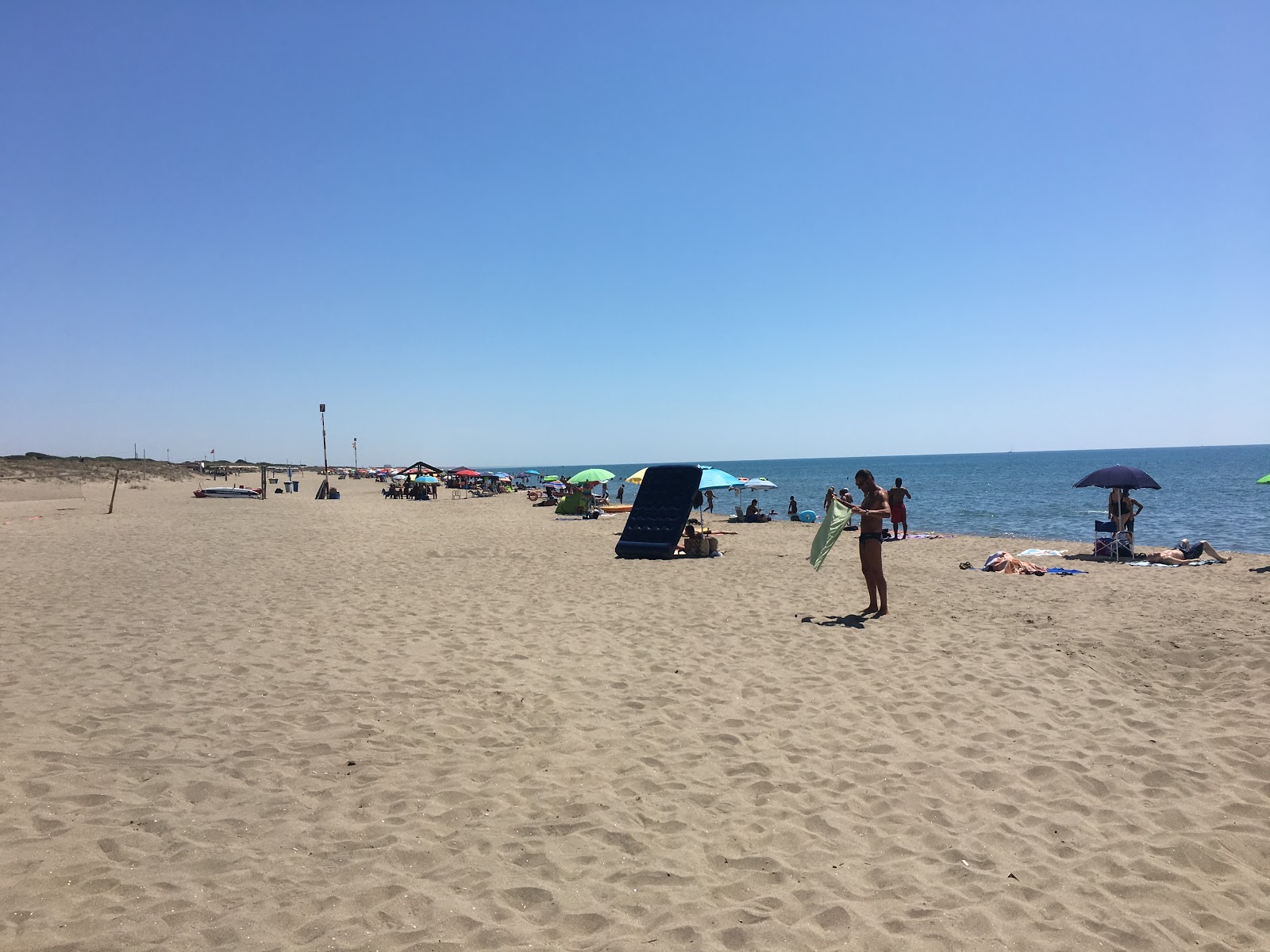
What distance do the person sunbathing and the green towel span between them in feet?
27.2

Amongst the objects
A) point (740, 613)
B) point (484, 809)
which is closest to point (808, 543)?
point (740, 613)

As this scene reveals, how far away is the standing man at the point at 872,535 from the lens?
825 centimetres

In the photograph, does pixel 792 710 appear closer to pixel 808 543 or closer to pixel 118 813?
pixel 118 813

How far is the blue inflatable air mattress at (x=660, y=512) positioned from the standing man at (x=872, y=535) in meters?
5.82

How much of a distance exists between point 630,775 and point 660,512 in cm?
1051

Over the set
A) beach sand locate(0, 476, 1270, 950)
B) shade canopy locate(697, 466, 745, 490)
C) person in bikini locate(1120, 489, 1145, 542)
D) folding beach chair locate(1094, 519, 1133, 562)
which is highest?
shade canopy locate(697, 466, 745, 490)

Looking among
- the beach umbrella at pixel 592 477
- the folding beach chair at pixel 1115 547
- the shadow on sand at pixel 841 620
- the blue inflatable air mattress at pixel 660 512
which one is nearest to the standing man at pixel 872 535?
the shadow on sand at pixel 841 620

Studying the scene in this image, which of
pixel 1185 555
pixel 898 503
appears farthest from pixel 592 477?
pixel 1185 555

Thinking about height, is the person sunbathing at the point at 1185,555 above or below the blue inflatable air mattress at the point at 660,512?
below

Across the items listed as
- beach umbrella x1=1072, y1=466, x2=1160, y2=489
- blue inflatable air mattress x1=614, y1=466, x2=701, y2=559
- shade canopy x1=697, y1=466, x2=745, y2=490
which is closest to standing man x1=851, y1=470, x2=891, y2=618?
blue inflatable air mattress x1=614, y1=466, x2=701, y2=559

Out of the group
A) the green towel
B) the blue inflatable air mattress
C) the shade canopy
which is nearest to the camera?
the green towel

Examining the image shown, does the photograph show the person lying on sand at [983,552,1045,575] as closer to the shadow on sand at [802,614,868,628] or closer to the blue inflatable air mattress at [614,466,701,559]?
the shadow on sand at [802,614,868,628]

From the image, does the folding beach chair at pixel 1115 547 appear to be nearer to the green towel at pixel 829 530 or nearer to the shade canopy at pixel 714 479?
the shade canopy at pixel 714 479

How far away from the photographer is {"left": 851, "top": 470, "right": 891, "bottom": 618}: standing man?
8.25m
